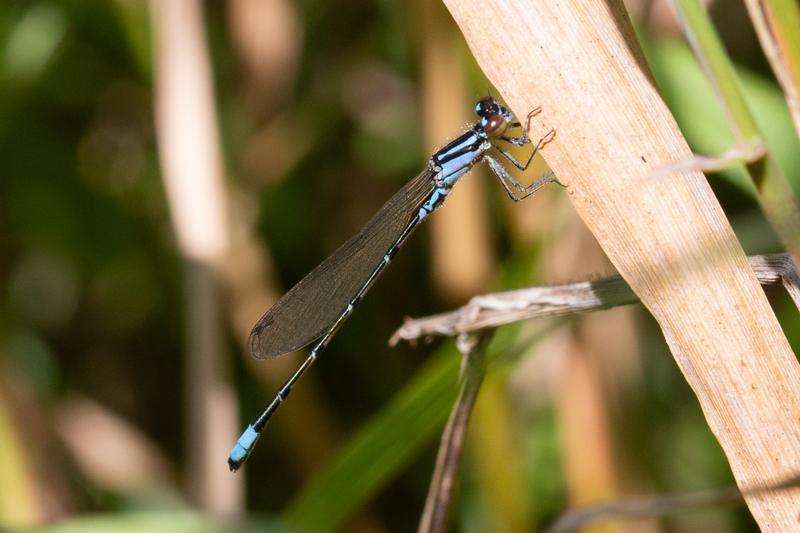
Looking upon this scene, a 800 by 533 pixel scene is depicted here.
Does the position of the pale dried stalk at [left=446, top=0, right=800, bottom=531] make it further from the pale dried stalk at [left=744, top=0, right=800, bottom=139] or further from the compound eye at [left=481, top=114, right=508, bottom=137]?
the compound eye at [left=481, top=114, right=508, bottom=137]

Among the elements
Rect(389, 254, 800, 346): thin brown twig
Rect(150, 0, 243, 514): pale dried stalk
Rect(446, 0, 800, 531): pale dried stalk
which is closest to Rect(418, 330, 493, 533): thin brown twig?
Rect(389, 254, 800, 346): thin brown twig

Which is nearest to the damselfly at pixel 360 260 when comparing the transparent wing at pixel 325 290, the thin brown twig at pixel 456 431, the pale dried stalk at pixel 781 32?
the transparent wing at pixel 325 290

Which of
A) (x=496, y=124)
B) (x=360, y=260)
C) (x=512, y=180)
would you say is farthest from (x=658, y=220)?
Result: (x=360, y=260)

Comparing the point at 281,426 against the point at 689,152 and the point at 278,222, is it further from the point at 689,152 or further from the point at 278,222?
the point at 689,152

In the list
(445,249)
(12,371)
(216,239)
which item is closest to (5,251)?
(12,371)

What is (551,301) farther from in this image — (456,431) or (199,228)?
(199,228)

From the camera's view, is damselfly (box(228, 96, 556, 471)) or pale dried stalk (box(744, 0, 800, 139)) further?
damselfly (box(228, 96, 556, 471))
